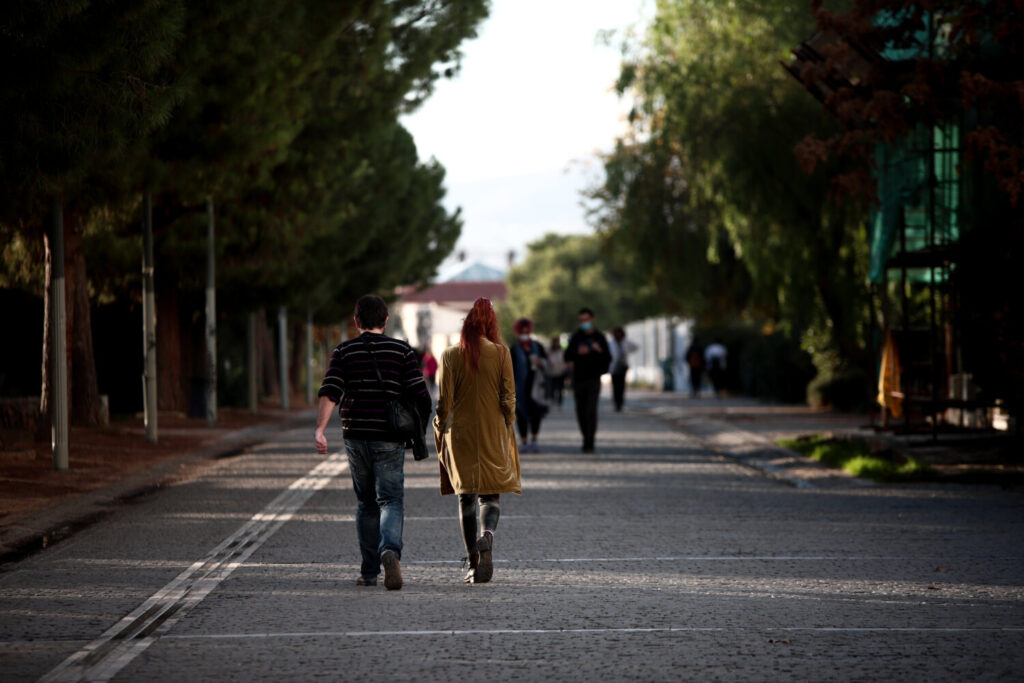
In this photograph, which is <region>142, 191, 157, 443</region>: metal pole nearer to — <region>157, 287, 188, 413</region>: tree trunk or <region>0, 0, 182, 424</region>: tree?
<region>0, 0, 182, 424</region>: tree

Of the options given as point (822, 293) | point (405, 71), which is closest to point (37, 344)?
point (405, 71)

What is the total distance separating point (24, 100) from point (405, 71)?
15054 mm

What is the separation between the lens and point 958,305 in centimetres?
1772

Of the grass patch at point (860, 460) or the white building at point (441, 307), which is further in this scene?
the white building at point (441, 307)

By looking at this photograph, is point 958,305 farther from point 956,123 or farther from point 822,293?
point 822,293

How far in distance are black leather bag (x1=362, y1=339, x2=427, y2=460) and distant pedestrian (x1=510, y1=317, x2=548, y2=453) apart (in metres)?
11.2

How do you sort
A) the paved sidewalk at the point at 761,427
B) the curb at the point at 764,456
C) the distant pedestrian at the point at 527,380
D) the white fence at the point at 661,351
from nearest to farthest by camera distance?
the curb at the point at 764,456 < the paved sidewalk at the point at 761,427 < the distant pedestrian at the point at 527,380 < the white fence at the point at 661,351

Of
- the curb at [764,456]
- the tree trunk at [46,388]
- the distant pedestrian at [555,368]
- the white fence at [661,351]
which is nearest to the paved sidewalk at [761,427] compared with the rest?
the curb at [764,456]

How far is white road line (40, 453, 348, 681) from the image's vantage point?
7180 millimetres

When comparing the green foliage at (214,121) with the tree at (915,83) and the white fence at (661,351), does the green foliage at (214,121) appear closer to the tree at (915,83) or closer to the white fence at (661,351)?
the tree at (915,83)

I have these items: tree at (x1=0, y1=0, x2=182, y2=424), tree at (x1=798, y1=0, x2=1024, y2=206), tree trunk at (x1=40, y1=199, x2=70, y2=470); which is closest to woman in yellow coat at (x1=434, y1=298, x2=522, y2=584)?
tree at (x1=0, y1=0, x2=182, y2=424)

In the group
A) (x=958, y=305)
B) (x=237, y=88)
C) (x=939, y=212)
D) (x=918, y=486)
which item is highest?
(x=237, y=88)

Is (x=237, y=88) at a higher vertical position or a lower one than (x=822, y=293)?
higher

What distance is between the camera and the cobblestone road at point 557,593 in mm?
7195
